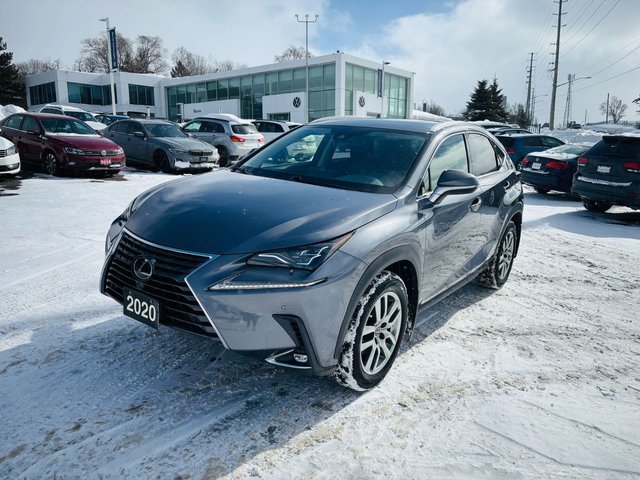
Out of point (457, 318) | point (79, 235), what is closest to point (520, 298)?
point (457, 318)

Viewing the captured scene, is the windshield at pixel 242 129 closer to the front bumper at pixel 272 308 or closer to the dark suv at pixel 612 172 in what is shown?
the dark suv at pixel 612 172

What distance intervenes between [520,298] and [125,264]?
3884 mm

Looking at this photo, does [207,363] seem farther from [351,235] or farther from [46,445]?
[351,235]

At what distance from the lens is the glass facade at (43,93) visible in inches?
2355

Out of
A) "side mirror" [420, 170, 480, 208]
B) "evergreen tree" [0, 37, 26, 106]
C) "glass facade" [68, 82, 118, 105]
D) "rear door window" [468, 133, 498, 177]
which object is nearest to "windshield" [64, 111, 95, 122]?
"rear door window" [468, 133, 498, 177]

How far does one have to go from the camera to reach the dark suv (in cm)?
934

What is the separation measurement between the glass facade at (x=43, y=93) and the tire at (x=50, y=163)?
5525 cm

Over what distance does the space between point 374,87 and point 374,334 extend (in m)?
47.3

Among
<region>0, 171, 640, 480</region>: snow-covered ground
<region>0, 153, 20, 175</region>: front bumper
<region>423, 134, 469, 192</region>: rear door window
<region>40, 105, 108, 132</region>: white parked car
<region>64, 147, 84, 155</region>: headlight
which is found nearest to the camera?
<region>0, 171, 640, 480</region>: snow-covered ground

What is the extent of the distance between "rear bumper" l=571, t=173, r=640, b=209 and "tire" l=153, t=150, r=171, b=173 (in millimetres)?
10391

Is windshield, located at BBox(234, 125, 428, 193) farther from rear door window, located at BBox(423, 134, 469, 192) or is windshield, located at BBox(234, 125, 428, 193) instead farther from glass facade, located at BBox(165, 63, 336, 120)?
glass facade, located at BBox(165, 63, 336, 120)

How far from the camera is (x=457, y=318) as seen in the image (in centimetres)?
441

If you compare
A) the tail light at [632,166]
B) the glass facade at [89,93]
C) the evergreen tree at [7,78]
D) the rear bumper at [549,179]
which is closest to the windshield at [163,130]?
the rear bumper at [549,179]

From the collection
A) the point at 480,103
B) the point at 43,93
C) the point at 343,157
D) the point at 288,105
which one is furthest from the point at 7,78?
the point at 343,157
